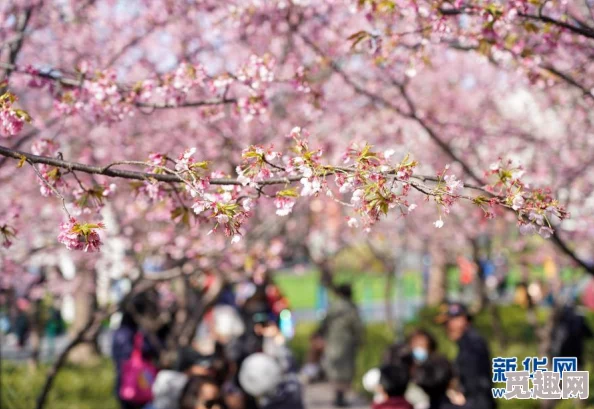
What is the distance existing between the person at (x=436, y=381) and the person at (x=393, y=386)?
179 mm

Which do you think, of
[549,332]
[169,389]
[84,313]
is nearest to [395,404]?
[169,389]

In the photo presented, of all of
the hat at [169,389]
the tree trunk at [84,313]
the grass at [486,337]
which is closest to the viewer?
the hat at [169,389]

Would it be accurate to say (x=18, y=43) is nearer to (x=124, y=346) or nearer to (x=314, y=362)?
(x=124, y=346)

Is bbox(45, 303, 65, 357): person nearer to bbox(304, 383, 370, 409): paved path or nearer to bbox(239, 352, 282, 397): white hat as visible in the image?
bbox(304, 383, 370, 409): paved path

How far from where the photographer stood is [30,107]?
934 cm

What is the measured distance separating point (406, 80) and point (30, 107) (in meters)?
5.18

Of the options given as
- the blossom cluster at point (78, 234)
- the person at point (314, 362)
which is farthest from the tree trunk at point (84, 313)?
the blossom cluster at point (78, 234)

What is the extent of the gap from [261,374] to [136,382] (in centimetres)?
163

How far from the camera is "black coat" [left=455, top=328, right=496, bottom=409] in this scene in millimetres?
6211

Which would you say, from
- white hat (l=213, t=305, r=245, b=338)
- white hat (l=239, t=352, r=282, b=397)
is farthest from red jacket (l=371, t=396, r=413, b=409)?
white hat (l=213, t=305, r=245, b=338)

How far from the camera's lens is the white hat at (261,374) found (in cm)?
600

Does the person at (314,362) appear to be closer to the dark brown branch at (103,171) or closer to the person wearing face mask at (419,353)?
the person wearing face mask at (419,353)

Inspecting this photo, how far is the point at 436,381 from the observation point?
614 cm

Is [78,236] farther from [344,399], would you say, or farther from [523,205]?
[344,399]
